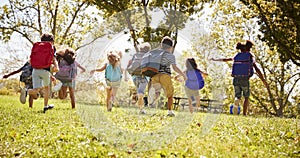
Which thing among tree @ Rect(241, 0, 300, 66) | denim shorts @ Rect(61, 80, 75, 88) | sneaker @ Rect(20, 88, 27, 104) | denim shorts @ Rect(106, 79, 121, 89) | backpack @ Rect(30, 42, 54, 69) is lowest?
sneaker @ Rect(20, 88, 27, 104)

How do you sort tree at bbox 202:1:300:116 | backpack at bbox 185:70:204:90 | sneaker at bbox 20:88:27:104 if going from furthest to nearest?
tree at bbox 202:1:300:116, sneaker at bbox 20:88:27:104, backpack at bbox 185:70:204:90

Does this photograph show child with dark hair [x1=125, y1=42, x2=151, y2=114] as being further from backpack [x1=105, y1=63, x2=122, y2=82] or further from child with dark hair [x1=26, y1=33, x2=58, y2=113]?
child with dark hair [x1=26, y1=33, x2=58, y2=113]

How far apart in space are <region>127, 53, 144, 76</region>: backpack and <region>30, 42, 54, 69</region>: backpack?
11.3 feet

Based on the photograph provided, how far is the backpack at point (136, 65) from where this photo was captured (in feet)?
22.8

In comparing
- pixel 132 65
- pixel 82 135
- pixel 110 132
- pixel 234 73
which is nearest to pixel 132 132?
pixel 110 132

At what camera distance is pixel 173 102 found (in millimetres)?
8344

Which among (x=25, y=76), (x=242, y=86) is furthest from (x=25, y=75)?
(x=242, y=86)

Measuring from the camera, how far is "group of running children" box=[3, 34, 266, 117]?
711 cm

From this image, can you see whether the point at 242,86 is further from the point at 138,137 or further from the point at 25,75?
the point at 138,137

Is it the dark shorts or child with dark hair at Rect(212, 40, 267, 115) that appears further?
the dark shorts

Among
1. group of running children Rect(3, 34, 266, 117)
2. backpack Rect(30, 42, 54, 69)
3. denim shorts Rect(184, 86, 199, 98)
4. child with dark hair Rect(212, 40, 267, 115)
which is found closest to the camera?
denim shorts Rect(184, 86, 199, 98)

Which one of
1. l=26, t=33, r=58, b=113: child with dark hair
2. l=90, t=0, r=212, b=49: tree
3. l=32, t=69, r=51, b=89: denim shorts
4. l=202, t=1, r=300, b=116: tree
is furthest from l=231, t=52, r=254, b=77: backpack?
l=202, t=1, r=300, b=116: tree

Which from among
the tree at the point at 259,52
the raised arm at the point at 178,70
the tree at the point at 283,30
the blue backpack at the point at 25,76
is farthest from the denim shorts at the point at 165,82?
the tree at the point at 259,52

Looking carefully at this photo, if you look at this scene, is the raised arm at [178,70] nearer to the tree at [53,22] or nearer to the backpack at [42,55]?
the backpack at [42,55]
